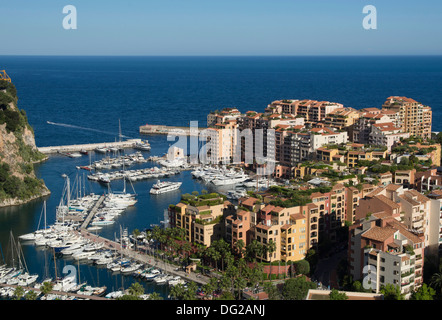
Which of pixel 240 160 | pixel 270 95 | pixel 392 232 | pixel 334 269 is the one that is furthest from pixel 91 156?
pixel 270 95

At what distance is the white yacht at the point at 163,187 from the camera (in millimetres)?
28891

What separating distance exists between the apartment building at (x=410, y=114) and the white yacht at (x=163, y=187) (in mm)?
13721

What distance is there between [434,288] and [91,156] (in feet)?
84.9

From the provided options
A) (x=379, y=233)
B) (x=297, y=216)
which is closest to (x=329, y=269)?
(x=297, y=216)

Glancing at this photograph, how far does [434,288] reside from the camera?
51.2ft

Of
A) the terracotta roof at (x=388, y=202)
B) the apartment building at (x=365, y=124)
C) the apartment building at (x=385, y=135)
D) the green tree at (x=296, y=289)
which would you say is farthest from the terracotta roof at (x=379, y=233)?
the apartment building at (x=365, y=124)

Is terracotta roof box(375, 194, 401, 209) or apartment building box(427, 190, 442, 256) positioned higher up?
terracotta roof box(375, 194, 401, 209)

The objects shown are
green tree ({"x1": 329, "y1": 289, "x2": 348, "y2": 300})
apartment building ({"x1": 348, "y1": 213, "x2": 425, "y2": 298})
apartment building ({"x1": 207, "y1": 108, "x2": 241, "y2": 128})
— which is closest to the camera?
green tree ({"x1": 329, "y1": 289, "x2": 348, "y2": 300})

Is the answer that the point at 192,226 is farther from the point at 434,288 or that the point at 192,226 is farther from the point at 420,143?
the point at 420,143

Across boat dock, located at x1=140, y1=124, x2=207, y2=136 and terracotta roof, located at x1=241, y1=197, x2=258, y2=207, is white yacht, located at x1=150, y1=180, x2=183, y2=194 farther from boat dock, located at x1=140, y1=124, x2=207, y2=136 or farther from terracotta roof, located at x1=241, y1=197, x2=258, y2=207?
boat dock, located at x1=140, y1=124, x2=207, y2=136

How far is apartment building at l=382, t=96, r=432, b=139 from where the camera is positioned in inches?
1353

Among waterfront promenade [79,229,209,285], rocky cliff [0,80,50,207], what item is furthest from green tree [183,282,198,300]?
rocky cliff [0,80,50,207]

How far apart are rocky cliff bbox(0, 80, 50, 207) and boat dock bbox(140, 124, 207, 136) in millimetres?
11056

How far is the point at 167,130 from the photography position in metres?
45.1
